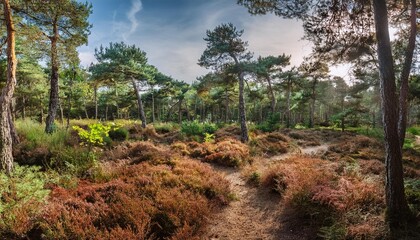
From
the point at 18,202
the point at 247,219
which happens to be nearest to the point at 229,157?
the point at 247,219

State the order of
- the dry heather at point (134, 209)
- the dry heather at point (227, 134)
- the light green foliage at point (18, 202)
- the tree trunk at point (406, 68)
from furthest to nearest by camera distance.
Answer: the dry heather at point (227, 134) < the tree trunk at point (406, 68) < the light green foliage at point (18, 202) < the dry heather at point (134, 209)

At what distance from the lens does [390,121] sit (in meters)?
4.27

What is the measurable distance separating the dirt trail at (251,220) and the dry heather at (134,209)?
0.36 meters

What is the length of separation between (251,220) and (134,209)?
109 inches

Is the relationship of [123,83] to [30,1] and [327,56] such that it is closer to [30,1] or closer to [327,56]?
[30,1]

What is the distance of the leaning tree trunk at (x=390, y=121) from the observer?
422 cm

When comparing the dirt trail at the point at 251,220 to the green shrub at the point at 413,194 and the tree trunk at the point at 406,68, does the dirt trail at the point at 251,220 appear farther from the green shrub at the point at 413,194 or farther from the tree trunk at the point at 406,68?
the tree trunk at the point at 406,68

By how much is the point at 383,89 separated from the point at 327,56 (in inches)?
105

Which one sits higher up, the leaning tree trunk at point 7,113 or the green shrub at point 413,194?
the leaning tree trunk at point 7,113

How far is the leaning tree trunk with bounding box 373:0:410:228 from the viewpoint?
13.8ft

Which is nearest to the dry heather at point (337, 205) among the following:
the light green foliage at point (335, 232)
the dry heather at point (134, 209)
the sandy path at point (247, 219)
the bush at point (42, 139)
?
the light green foliage at point (335, 232)

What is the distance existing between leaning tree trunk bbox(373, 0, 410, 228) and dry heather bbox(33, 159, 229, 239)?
3595 millimetres

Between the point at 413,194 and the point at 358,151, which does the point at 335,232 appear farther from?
the point at 358,151

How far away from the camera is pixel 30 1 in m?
8.13
